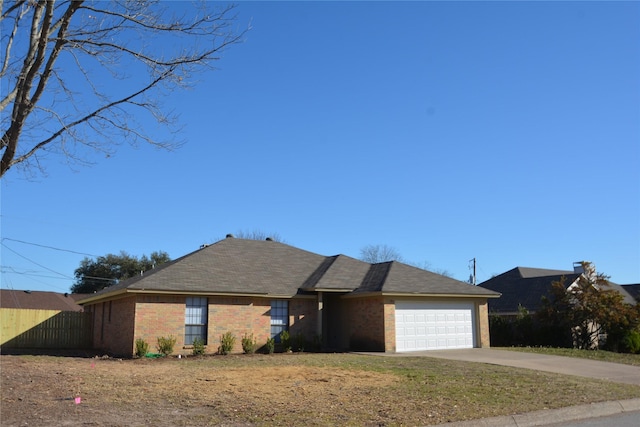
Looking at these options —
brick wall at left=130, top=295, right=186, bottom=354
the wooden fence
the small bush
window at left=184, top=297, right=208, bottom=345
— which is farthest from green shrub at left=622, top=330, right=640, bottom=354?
the wooden fence

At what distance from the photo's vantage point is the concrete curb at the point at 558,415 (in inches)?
366

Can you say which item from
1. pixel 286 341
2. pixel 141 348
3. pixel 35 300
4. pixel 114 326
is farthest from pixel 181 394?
pixel 35 300

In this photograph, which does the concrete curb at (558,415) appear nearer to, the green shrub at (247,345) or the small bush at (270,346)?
the small bush at (270,346)

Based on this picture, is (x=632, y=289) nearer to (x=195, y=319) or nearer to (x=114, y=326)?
(x=195, y=319)

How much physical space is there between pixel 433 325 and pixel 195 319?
10.2 m

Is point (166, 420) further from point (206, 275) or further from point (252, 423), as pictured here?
point (206, 275)

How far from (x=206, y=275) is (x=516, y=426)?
16828 mm

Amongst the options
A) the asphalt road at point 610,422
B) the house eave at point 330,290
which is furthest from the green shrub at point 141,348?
the asphalt road at point 610,422

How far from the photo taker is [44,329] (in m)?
28.2

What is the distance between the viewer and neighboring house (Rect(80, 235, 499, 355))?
73.4 feet

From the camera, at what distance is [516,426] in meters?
9.41

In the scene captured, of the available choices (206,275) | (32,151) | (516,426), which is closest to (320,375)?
(516,426)

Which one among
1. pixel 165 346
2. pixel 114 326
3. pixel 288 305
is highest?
pixel 288 305

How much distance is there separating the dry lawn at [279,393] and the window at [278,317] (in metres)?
7.24
